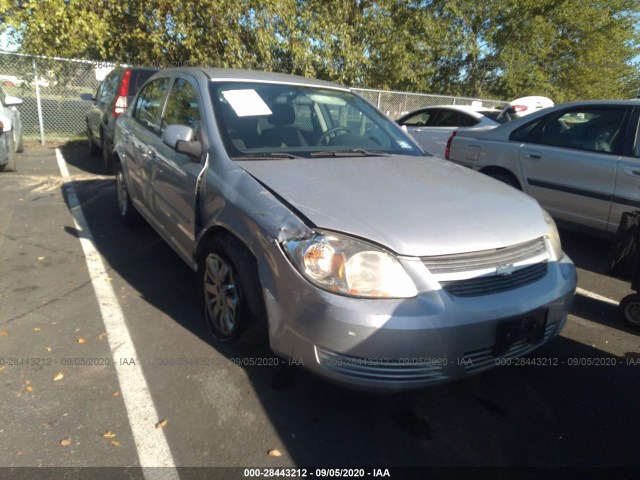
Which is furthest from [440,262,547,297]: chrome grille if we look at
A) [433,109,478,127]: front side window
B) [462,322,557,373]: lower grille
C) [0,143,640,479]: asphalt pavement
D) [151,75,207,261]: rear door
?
[433,109,478,127]: front side window

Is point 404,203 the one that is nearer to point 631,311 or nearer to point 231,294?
point 231,294

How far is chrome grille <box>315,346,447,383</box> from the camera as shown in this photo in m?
2.20

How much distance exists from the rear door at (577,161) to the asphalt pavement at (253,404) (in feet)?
4.93

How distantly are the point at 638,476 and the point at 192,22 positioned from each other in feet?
36.7

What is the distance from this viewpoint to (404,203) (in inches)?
→ 101

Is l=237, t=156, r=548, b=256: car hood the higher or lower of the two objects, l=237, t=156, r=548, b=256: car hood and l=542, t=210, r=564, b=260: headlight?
the higher

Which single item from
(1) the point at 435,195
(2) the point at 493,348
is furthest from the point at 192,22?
(2) the point at 493,348

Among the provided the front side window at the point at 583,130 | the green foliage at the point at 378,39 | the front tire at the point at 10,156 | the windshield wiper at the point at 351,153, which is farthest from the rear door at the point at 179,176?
the green foliage at the point at 378,39

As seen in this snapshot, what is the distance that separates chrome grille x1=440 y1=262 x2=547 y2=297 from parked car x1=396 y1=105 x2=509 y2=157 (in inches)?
237

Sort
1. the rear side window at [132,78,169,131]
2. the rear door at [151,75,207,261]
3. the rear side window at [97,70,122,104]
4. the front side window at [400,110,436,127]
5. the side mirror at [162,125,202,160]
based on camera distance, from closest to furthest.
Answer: the side mirror at [162,125,202,160] → the rear door at [151,75,207,261] → the rear side window at [132,78,169,131] → the rear side window at [97,70,122,104] → the front side window at [400,110,436,127]

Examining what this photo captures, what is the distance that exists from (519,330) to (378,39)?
15.2 metres

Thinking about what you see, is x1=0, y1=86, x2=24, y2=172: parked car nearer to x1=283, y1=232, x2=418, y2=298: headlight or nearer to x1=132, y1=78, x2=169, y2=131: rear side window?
x1=132, y1=78, x2=169, y2=131: rear side window

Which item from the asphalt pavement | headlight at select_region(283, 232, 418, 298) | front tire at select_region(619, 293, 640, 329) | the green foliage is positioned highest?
the green foliage

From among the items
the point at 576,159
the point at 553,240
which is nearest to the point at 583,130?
the point at 576,159
